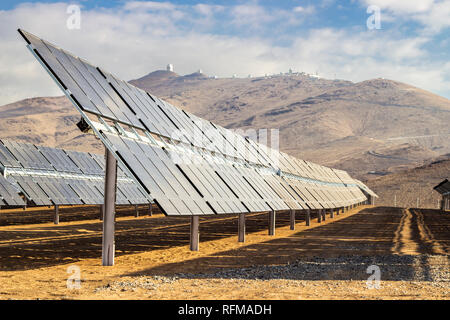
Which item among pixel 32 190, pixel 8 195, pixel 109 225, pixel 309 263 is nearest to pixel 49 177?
pixel 32 190

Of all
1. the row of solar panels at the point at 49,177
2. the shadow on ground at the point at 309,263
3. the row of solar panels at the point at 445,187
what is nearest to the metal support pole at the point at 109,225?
the shadow on ground at the point at 309,263

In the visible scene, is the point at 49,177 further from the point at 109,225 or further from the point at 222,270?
the point at 222,270

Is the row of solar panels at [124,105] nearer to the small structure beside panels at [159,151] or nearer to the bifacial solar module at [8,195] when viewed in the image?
the small structure beside panels at [159,151]

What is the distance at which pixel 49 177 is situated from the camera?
32812 mm

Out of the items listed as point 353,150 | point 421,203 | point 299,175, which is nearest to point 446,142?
point 353,150

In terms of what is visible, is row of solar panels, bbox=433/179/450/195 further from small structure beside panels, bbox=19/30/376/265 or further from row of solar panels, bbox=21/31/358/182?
row of solar panels, bbox=21/31/358/182

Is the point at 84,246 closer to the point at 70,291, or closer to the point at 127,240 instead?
the point at 127,240

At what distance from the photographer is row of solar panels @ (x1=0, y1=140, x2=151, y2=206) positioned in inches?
1135

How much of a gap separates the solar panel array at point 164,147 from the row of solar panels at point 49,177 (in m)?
8.20

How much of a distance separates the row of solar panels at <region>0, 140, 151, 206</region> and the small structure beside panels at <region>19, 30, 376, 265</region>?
838 cm

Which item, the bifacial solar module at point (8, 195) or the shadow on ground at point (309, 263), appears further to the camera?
the bifacial solar module at point (8, 195)

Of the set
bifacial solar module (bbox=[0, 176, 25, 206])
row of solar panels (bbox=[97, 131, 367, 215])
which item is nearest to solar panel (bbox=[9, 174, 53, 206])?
bifacial solar module (bbox=[0, 176, 25, 206])

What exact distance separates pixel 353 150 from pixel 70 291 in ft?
534

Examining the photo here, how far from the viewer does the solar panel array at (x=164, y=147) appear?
13.2 m
